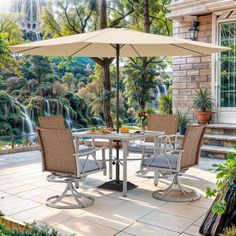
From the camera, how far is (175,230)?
3.21 metres

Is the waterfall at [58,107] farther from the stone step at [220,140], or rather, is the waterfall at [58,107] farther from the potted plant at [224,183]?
the potted plant at [224,183]

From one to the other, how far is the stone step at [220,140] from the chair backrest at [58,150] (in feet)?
14.5

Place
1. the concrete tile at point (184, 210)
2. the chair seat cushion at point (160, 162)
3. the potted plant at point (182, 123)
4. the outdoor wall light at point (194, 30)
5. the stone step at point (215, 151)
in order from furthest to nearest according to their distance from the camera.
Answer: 1. the outdoor wall light at point (194, 30)
2. the potted plant at point (182, 123)
3. the stone step at point (215, 151)
4. the chair seat cushion at point (160, 162)
5. the concrete tile at point (184, 210)

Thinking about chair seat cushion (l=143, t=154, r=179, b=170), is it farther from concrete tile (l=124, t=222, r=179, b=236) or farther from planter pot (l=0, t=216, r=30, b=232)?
planter pot (l=0, t=216, r=30, b=232)

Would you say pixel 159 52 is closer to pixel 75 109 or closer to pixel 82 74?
pixel 75 109

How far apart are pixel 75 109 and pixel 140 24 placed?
6.70 metres

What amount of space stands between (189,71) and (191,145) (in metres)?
4.76

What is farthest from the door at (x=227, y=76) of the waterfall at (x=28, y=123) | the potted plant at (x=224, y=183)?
the waterfall at (x=28, y=123)

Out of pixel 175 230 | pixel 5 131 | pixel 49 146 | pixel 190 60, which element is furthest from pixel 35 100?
pixel 175 230

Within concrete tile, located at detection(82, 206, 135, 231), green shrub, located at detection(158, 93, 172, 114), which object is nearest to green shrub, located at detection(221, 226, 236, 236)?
concrete tile, located at detection(82, 206, 135, 231)

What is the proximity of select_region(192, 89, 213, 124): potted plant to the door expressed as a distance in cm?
30

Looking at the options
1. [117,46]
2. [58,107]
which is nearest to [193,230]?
[117,46]

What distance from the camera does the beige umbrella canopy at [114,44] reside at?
3.97 m

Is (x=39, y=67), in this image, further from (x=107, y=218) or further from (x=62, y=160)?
(x=107, y=218)
